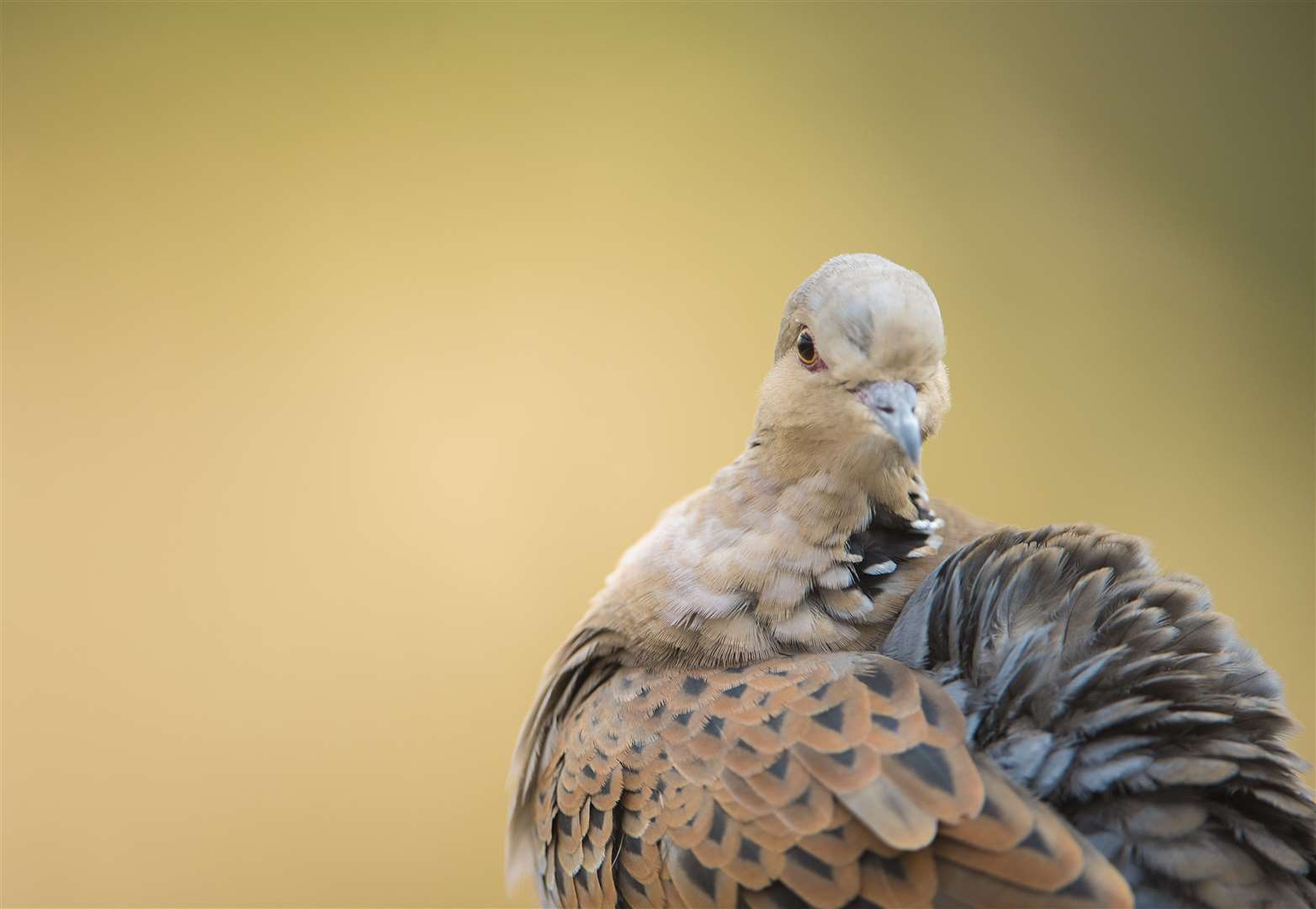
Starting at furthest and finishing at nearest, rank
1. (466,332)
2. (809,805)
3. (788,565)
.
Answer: (466,332), (788,565), (809,805)

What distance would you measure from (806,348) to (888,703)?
1.17 feet

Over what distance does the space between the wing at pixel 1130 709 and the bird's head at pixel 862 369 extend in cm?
17

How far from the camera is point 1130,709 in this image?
813 mm

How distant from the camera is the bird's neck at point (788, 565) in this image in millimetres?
979

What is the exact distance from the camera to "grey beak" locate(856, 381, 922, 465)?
832mm

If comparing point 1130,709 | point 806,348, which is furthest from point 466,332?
point 1130,709

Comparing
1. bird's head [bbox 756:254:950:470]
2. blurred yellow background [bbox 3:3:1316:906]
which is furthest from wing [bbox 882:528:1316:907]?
blurred yellow background [bbox 3:3:1316:906]

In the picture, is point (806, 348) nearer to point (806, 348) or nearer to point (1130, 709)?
point (806, 348)

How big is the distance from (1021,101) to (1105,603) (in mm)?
1645

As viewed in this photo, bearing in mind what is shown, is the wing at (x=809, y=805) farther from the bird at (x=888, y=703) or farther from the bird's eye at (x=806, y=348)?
the bird's eye at (x=806, y=348)

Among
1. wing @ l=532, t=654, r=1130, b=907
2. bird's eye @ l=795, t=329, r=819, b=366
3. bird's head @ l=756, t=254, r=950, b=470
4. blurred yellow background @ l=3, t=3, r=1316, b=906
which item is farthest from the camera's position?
blurred yellow background @ l=3, t=3, r=1316, b=906

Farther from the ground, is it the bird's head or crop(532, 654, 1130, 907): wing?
the bird's head

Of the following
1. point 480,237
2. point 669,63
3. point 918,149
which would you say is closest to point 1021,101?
point 918,149

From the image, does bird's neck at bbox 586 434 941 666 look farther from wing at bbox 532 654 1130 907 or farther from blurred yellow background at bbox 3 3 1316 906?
blurred yellow background at bbox 3 3 1316 906
